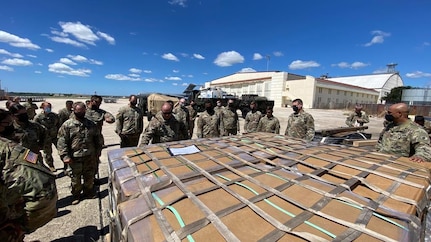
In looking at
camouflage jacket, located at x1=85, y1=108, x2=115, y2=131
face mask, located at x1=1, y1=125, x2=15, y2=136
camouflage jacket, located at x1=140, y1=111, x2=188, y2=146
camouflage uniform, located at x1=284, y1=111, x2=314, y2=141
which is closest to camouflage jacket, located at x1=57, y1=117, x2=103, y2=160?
camouflage jacket, located at x1=140, y1=111, x2=188, y2=146

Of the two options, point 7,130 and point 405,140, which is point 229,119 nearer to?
point 405,140

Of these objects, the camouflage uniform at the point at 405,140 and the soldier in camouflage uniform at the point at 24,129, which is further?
the soldier in camouflage uniform at the point at 24,129

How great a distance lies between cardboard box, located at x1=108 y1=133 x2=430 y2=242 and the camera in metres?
1.01

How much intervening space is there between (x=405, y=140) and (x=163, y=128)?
138 inches

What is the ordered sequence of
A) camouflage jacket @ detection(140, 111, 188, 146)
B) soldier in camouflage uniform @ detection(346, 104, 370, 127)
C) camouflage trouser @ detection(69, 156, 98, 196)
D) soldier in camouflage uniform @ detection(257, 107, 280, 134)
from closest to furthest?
1. camouflage trouser @ detection(69, 156, 98, 196)
2. camouflage jacket @ detection(140, 111, 188, 146)
3. soldier in camouflage uniform @ detection(257, 107, 280, 134)
4. soldier in camouflage uniform @ detection(346, 104, 370, 127)

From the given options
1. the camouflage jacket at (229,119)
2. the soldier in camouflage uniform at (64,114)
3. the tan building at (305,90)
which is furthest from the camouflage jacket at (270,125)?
the tan building at (305,90)

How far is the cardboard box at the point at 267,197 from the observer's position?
1.01 m

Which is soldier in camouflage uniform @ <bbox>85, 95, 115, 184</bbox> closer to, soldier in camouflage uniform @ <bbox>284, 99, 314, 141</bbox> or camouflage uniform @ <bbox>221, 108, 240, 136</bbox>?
camouflage uniform @ <bbox>221, 108, 240, 136</bbox>

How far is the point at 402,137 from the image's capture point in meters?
2.84

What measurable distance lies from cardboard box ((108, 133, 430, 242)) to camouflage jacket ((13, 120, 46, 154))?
2.32m

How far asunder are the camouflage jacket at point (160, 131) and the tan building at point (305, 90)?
104ft

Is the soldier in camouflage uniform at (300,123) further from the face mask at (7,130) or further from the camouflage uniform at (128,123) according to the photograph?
the face mask at (7,130)

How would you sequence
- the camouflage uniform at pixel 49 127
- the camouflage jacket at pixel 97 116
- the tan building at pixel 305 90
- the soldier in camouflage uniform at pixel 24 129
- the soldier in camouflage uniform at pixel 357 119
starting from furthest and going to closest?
1. the tan building at pixel 305 90
2. the soldier in camouflage uniform at pixel 357 119
3. the camouflage jacket at pixel 97 116
4. the camouflage uniform at pixel 49 127
5. the soldier in camouflage uniform at pixel 24 129

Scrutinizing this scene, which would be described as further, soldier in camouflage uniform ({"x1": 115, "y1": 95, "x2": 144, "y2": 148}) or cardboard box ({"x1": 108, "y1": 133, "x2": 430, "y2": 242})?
soldier in camouflage uniform ({"x1": 115, "y1": 95, "x2": 144, "y2": 148})
